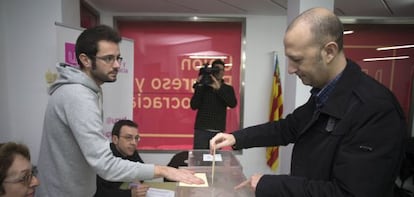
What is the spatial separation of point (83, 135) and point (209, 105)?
6.16 ft

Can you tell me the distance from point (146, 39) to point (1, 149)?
2629 mm

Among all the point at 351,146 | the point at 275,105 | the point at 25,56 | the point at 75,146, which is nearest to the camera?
the point at 351,146

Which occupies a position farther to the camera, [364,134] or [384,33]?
[384,33]

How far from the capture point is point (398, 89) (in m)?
3.45

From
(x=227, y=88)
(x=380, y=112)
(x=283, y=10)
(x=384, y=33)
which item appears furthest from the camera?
(x=384, y=33)

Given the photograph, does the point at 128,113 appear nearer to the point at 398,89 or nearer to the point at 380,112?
the point at 380,112

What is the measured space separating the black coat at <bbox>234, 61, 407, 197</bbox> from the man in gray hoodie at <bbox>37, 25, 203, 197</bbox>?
0.41 meters

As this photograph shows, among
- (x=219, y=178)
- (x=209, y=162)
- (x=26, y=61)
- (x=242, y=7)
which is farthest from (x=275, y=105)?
(x=26, y=61)

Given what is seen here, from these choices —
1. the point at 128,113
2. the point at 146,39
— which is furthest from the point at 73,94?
the point at 146,39

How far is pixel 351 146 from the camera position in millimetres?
660

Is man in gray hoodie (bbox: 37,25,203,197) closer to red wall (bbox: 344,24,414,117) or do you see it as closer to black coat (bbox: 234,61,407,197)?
black coat (bbox: 234,61,407,197)

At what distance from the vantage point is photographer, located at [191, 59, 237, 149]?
276 cm

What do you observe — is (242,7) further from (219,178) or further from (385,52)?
(219,178)

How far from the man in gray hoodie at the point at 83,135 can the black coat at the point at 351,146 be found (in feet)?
1.33
